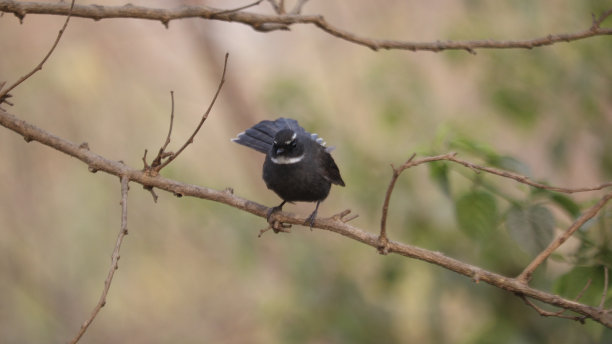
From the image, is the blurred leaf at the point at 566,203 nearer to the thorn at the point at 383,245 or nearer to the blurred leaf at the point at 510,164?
the blurred leaf at the point at 510,164

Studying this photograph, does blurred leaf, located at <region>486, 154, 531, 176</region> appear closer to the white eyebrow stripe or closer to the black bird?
the black bird

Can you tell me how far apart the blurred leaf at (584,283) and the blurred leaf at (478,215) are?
0.44 meters

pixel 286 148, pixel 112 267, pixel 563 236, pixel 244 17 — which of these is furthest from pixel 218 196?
pixel 563 236

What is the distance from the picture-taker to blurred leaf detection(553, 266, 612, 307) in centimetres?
293

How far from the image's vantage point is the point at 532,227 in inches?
120

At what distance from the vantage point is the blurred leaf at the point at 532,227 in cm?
299

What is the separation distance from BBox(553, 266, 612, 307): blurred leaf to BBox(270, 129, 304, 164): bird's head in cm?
171

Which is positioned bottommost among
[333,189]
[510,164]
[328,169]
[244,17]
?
[333,189]

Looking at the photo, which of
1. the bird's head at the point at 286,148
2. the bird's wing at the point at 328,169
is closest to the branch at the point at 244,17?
the bird's head at the point at 286,148

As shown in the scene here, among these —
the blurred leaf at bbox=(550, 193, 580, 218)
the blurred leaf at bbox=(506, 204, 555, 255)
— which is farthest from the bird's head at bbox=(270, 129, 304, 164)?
the blurred leaf at bbox=(550, 193, 580, 218)

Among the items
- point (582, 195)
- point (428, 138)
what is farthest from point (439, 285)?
point (582, 195)

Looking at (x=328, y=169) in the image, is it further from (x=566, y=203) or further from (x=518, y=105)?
(x=518, y=105)

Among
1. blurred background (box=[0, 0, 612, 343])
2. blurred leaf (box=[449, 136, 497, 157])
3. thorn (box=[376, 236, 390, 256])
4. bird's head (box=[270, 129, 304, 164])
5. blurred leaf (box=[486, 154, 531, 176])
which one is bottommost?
blurred background (box=[0, 0, 612, 343])

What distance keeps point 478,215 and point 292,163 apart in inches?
48.3
